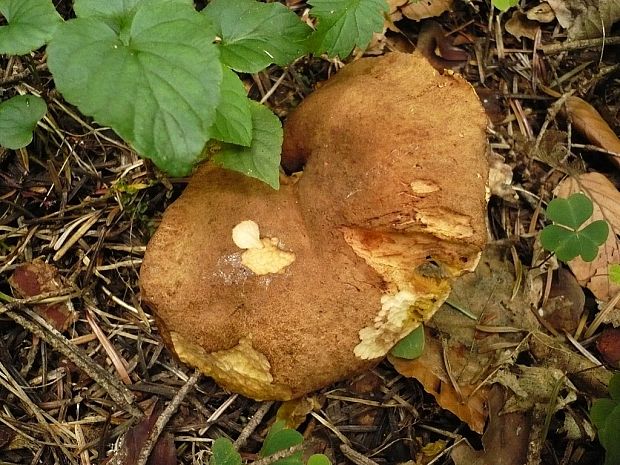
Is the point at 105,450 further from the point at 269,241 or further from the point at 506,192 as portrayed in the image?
the point at 506,192

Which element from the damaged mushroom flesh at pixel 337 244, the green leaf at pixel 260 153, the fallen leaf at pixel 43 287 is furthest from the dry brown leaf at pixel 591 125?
the fallen leaf at pixel 43 287

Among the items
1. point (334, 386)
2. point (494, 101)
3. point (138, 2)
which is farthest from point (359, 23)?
point (334, 386)

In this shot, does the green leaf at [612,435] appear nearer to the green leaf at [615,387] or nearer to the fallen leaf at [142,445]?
the green leaf at [615,387]

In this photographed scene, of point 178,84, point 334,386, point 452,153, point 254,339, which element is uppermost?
point 178,84

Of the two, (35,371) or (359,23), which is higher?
(359,23)

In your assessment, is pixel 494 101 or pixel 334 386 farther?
pixel 494 101

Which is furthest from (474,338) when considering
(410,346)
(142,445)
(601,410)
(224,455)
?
(142,445)

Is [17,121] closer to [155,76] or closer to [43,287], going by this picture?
[43,287]
